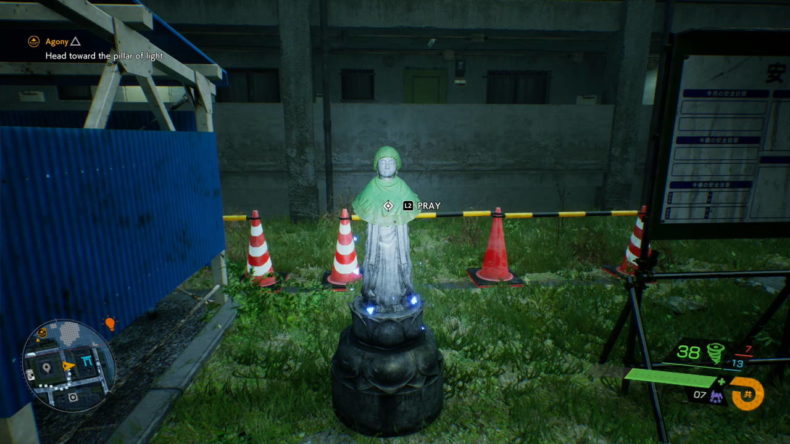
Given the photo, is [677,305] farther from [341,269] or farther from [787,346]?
[341,269]

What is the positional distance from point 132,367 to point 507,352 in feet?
10.8

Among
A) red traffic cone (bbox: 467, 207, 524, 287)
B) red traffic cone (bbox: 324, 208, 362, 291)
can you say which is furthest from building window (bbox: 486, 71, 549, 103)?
red traffic cone (bbox: 324, 208, 362, 291)

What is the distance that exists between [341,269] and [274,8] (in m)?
5.71

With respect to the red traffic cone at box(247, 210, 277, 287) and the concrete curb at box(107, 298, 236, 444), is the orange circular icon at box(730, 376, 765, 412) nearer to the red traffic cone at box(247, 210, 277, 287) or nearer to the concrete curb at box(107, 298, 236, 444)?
the concrete curb at box(107, 298, 236, 444)

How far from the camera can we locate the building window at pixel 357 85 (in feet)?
38.9

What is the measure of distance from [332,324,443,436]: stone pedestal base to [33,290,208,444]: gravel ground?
5.26ft

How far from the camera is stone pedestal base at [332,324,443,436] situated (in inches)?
98.9

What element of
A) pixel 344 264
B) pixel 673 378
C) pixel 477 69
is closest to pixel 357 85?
pixel 477 69

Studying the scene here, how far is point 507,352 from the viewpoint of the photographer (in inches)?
136

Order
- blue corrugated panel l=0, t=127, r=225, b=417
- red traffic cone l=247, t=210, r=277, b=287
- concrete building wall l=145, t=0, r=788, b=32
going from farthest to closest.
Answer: concrete building wall l=145, t=0, r=788, b=32 → red traffic cone l=247, t=210, r=277, b=287 → blue corrugated panel l=0, t=127, r=225, b=417

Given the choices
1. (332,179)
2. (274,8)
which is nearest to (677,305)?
(332,179)

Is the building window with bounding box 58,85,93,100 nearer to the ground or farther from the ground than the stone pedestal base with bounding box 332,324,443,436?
farther from the ground

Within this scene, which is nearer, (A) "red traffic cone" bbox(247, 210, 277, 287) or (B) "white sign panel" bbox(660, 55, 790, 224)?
(B) "white sign panel" bbox(660, 55, 790, 224)

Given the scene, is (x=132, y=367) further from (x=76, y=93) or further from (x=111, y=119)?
(x=76, y=93)
